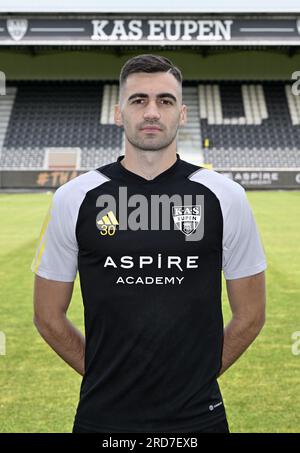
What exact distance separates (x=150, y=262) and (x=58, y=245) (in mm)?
354

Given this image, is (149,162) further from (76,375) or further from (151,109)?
(76,375)

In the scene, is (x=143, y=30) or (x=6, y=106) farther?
(x=6, y=106)

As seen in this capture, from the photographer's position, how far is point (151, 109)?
2072 mm

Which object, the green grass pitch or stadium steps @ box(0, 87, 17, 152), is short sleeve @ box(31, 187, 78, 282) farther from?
stadium steps @ box(0, 87, 17, 152)

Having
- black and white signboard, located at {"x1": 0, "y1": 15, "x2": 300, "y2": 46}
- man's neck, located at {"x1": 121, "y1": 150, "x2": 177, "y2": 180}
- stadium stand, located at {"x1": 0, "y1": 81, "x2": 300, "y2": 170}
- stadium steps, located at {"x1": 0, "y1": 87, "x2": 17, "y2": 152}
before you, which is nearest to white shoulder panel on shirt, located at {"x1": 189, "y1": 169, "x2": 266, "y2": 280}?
man's neck, located at {"x1": 121, "y1": 150, "x2": 177, "y2": 180}

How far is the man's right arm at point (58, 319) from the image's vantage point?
2229 mm

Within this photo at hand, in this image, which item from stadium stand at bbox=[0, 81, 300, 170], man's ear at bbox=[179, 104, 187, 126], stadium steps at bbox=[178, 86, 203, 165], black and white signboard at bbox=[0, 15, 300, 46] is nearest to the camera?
man's ear at bbox=[179, 104, 187, 126]

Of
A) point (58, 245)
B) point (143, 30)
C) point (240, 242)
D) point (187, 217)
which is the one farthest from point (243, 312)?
point (143, 30)

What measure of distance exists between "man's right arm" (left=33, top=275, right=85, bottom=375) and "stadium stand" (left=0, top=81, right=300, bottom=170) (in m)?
28.2

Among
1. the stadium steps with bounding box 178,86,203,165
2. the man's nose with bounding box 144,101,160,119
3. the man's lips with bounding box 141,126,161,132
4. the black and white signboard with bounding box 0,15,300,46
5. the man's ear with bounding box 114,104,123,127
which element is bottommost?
the man's lips with bounding box 141,126,161,132

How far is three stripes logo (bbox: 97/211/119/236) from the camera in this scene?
2.06 meters

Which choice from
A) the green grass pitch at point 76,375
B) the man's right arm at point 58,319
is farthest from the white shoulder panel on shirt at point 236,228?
the green grass pitch at point 76,375

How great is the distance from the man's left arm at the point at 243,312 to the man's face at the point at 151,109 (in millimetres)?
614
